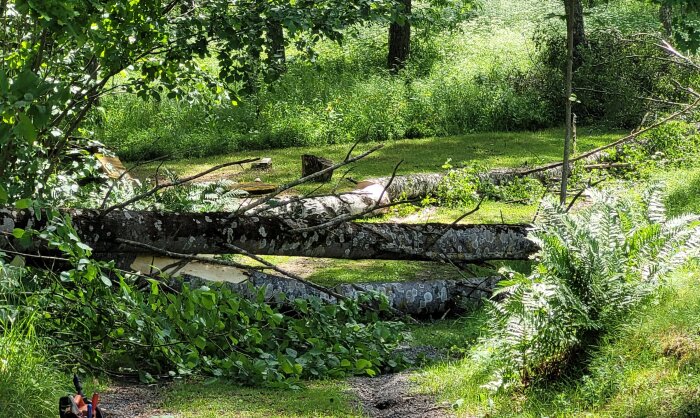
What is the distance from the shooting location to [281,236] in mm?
7629

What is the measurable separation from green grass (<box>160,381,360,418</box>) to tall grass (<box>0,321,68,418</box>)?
30.7 inches

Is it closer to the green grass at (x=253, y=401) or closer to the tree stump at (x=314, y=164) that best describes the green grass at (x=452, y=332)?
the green grass at (x=253, y=401)

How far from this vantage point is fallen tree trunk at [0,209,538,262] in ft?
22.6

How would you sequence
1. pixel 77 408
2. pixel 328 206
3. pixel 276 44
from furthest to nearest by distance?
1. pixel 328 206
2. pixel 276 44
3. pixel 77 408

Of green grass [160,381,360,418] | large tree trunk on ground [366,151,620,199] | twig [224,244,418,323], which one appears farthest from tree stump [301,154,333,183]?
green grass [160,381,360,418]

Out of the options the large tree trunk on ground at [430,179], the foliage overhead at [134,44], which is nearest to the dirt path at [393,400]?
the foliage overhead at [134,44]

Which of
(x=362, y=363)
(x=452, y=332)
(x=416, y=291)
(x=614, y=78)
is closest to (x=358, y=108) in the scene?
(x=614, y=78)

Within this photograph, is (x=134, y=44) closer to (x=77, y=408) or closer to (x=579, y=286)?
(x=579, y=286)

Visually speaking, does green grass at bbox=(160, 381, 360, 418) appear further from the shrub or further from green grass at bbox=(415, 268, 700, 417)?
the shrub

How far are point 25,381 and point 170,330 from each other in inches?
57.2

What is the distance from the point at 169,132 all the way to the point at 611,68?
8.72 meters

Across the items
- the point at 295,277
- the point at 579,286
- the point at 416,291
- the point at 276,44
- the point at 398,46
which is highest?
the point at 276,44

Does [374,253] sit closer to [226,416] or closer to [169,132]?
[226,416]

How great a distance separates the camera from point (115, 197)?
28.7 feet
